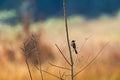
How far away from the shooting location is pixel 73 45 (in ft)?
38.3

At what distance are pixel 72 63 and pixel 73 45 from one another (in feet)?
4.70

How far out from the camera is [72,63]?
10305mm

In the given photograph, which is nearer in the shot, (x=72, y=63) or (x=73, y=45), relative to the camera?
(x=72, y=63)
